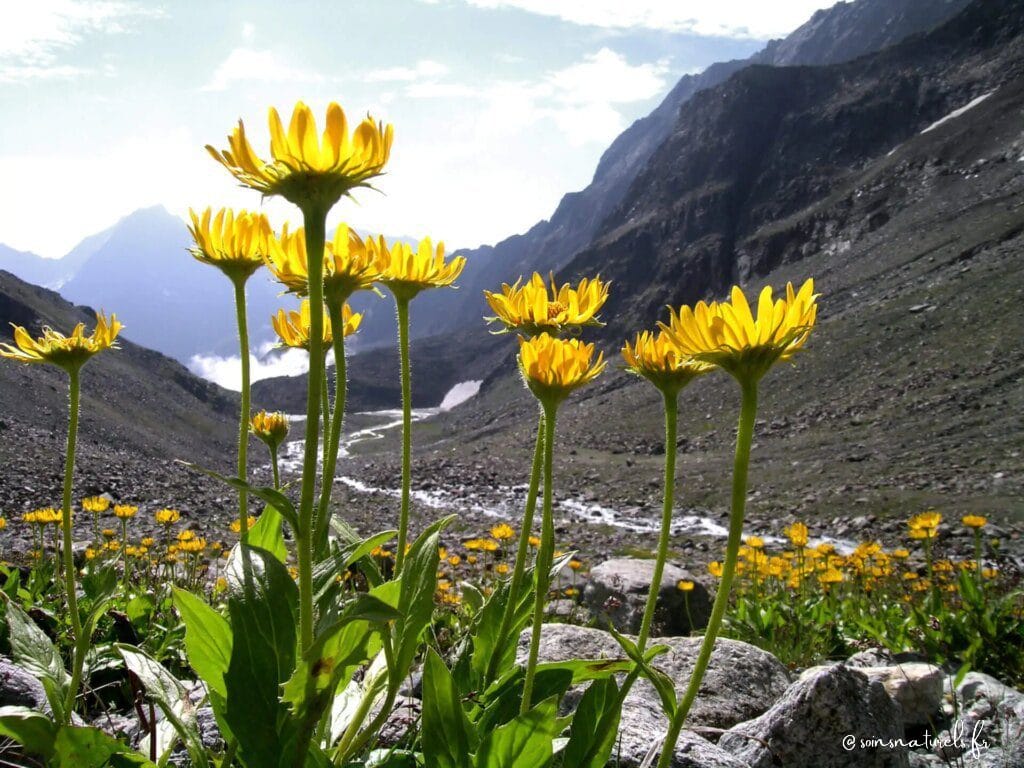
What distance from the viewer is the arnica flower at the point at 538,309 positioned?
2.96 m

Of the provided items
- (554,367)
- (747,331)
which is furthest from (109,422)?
(747,331)

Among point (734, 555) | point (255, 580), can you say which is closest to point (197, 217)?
point (255, 580)

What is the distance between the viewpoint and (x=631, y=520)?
30.6m

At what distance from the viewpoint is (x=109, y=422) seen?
6325 centimetres

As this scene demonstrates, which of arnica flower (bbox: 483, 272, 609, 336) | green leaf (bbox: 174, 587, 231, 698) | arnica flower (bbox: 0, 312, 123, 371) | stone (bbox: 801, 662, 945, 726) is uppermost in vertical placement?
arnica flower (bbox: 483, 272, 609, 336)

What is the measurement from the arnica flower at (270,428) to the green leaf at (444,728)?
182cm

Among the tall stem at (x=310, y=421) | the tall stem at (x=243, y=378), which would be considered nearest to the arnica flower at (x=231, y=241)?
the tall stem at (x=243, y=378)

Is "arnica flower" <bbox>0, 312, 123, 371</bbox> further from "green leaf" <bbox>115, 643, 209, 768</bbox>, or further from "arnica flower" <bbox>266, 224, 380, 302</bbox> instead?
"green leaf" <bbox>115, 643, 209, 768</bbox>

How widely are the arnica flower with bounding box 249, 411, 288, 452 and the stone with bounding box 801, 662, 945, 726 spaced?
321 cm

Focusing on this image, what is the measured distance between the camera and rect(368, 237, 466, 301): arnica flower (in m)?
2.68

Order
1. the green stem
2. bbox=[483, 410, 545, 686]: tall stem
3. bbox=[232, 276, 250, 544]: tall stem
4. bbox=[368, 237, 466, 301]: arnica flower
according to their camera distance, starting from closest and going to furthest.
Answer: the green stem → bbox=[483, 410, 545, 686]: tall stem → bbox=[232, 276, 250, 544]: tall stem → bbox=[368, 237, 466, 301]: arnica flower

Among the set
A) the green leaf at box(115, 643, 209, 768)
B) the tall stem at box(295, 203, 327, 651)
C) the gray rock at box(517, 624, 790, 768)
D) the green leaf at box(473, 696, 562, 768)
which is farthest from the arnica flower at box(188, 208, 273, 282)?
the gray rock at box(517, 624, 790, 768)

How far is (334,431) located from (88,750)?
3.82 feet

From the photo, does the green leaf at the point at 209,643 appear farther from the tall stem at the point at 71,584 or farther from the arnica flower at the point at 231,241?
the arnica flower at the point at 231,241
